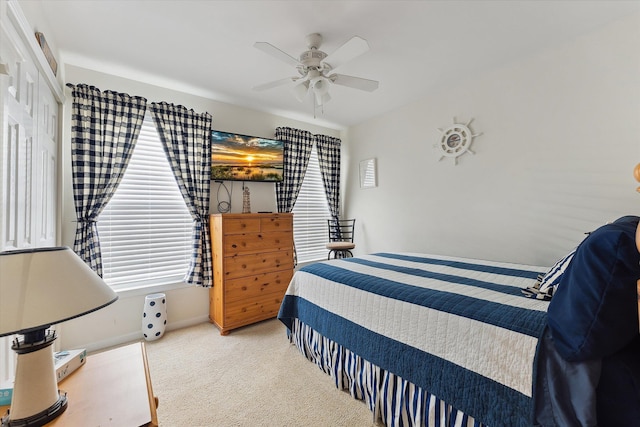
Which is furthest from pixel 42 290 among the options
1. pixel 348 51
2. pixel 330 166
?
pixel 330 166

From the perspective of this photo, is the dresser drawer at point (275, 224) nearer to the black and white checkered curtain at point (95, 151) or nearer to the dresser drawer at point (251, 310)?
the dresser drawer at point (251, 310)

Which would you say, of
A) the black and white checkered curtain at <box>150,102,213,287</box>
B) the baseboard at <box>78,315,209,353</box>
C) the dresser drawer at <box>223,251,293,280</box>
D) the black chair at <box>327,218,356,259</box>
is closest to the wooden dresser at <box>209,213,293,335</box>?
the dresser drawer at <box>223,251,293,280</box>

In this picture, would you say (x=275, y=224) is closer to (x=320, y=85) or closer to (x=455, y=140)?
(x=320, y=85)

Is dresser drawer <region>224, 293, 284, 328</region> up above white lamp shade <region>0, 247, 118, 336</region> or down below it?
below

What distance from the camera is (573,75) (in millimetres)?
2309

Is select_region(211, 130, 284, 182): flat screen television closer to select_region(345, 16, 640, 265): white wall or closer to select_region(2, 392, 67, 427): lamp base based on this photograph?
select_region(345, 16, 640, 265): white wall

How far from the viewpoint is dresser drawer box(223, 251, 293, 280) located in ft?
9.46

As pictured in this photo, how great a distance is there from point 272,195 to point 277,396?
252cm

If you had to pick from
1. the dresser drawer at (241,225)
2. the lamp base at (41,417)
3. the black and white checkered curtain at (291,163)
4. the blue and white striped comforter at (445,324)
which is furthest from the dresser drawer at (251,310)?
the lamp base at (41,417)

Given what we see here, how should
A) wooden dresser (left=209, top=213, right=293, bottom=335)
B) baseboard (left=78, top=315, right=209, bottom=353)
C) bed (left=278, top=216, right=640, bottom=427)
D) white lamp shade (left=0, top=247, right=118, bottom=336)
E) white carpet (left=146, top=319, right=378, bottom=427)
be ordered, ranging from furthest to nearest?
wooden dresser (left=209, top=213, right=293, bottom=335) < baseboard (left=78, top=315, right=209, bottom=353) < white carpet (left=146, top=319, right=378, bottom=427) < bed (left=278, top=216, right=640, bottom=427) < white lamp shade (left=0, top=247, right=118, bottom=336)

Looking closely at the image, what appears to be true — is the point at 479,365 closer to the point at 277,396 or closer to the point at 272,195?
the point at 277,396

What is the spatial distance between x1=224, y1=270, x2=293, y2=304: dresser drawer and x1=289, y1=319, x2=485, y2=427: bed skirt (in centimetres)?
104

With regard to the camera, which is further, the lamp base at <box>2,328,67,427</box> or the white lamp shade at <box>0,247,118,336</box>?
the lamp base at <box>2,328,67,427</box>

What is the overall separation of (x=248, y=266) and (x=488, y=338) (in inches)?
93.9
